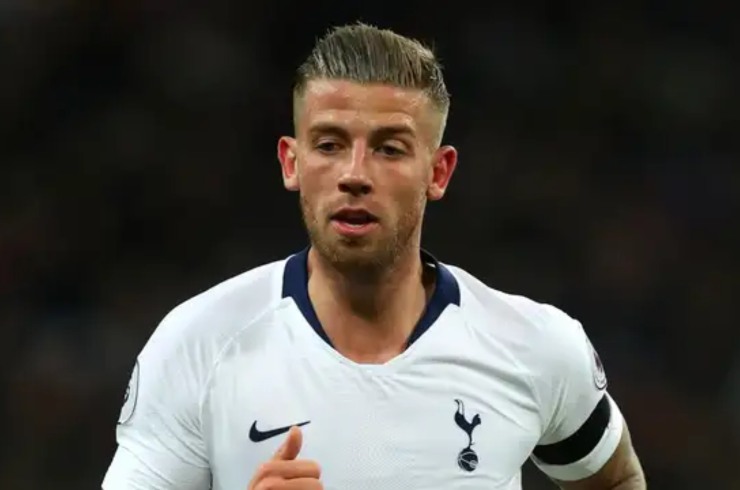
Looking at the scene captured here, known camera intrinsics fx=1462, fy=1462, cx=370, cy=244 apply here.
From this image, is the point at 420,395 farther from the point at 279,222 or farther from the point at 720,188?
the point at 720,188

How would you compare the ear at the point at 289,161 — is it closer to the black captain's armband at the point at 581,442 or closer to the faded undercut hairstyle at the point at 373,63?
the faded undercut hairstyle at the point at 373,63

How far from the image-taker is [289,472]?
8.31 feet

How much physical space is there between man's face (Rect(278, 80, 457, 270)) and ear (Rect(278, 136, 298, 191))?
0.02 metres

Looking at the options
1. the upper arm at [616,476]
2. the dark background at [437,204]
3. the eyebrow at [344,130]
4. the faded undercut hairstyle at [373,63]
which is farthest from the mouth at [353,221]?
the dark background at [437,204]

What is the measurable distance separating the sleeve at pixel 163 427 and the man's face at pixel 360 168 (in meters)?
0.37

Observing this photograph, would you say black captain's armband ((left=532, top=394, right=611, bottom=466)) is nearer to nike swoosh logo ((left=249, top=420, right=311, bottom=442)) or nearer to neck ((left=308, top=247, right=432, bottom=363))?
neck ((left=308, top=247, right=432, bottom=363))

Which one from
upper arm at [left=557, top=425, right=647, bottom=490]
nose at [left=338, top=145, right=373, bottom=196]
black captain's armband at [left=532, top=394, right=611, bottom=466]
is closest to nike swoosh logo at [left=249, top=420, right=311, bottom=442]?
nose at [left=338, top=145, right=373, bottom=196]

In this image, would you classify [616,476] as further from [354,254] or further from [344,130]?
[344,130]

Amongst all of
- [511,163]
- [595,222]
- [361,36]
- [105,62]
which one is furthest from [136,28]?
[361,36]

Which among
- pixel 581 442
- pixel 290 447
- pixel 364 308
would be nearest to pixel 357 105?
pixel 364 308

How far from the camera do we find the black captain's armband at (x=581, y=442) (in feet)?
10.6

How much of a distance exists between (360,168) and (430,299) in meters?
0.43

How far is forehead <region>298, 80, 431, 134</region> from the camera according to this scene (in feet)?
9.35

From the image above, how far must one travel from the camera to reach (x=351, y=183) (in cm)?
278
